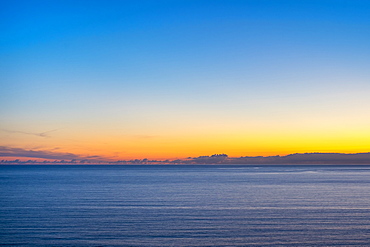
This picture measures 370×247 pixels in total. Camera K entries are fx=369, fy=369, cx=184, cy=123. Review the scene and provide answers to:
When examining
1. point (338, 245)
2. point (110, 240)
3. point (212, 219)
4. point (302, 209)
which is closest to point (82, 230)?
point (110, 240)

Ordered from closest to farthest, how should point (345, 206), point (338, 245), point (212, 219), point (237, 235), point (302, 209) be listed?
1. point (338, 245)
2. point (237, 235)
3. point (212, 219)
4. point (302, 209)
5. point (345, 206)

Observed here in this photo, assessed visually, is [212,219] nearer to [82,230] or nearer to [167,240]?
[167,240]

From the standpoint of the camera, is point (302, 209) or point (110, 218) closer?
point (110, 218)

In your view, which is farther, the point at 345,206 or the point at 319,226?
the point at 345,206

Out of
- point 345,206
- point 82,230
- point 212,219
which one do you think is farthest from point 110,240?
point 345,206

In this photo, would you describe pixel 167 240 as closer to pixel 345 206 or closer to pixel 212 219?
pixel 212 219

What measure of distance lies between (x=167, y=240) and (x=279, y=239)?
687 centimetres

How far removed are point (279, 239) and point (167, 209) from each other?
51.9 ft

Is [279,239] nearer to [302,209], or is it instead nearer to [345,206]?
[302,209]

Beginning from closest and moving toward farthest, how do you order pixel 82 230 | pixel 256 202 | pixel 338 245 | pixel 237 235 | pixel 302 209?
pixel 338 245
pixel 237 235
pixel 82 230
pixel 302 209
pixel 256 202

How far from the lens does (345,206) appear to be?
38.6m

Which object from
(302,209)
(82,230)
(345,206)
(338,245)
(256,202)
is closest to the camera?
(338,245)

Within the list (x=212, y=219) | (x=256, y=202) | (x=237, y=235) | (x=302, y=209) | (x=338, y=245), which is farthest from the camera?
(x=256, y=202)

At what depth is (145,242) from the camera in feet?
72.6
